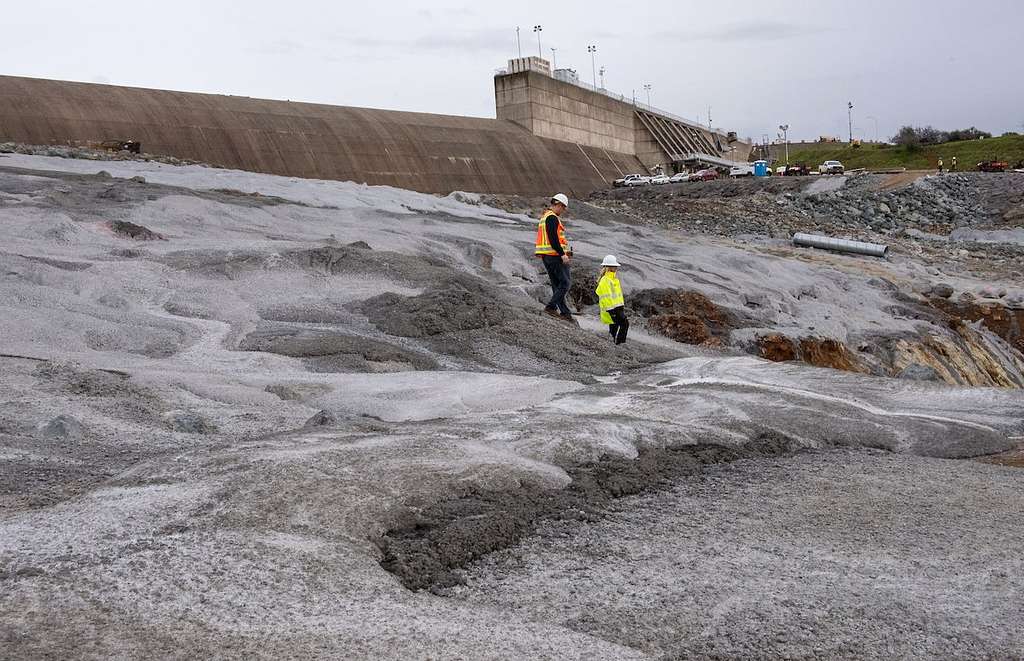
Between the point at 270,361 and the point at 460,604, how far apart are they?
189 inches

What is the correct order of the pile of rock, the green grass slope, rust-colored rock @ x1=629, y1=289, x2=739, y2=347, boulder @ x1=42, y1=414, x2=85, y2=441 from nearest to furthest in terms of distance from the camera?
boulder @ x1=42, y1=414, x2=85, y2=441
rust-colored rock @ x1=629, y1=289, x2=739, y2=347
the pile of rock
the green grass slope

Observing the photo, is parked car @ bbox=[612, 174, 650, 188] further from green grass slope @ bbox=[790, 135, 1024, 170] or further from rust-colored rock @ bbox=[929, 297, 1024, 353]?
green grass slope @ bbox=[790, 135, 1024, 170]

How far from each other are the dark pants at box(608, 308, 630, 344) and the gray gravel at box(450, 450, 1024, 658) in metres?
5.20

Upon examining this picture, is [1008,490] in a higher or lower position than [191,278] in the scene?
lower

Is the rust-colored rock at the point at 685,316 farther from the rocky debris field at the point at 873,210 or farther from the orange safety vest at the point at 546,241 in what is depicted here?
the rocky debris field at the point at 873,210

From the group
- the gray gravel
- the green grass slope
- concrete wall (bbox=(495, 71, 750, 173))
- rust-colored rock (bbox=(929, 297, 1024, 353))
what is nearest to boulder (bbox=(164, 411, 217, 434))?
the gray gravel

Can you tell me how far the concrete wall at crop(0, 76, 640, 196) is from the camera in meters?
24.1

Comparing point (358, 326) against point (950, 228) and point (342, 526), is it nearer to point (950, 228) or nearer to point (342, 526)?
point (342, 526)

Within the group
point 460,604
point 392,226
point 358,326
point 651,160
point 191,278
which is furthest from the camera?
point 651,160

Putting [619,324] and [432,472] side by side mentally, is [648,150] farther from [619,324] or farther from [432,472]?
[432,472]

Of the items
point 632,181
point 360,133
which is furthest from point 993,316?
point 632,181

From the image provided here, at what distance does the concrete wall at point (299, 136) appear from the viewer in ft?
79.2

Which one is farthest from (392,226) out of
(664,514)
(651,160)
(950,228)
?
(651,160)

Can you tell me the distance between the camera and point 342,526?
423 centimetres
